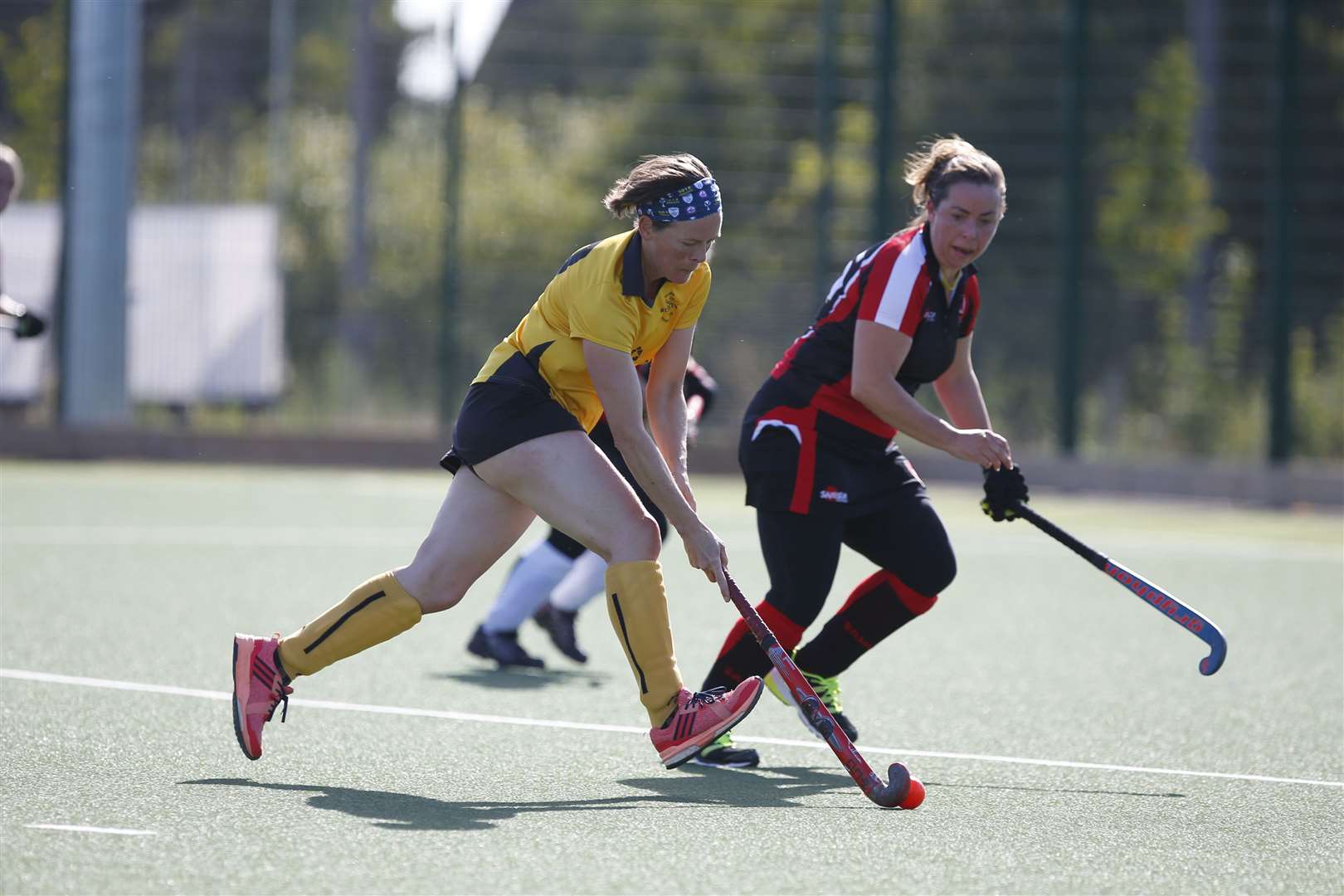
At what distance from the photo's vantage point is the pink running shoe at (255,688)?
487 cm

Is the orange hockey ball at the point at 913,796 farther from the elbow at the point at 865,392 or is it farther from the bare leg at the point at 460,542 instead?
the bare leg at the point at 460,542

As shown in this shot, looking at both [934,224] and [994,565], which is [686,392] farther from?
[994,565]

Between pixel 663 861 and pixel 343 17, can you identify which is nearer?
pixel 663 861

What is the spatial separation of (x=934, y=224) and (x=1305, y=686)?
2.72m

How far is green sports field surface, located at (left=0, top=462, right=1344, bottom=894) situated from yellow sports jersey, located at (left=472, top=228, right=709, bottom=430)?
1039 mm

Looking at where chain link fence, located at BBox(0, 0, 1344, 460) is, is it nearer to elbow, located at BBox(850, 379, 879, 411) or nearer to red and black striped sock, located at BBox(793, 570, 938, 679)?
red and black striped sock, located at BBox(793, 570, 938, 679)

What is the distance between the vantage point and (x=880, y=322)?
5.23 m

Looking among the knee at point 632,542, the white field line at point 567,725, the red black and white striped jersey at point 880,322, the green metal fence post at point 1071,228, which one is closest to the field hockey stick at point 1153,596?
the white field line at point 567,725

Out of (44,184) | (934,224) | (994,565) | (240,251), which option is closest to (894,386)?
(934,224)

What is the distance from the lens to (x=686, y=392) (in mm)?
7285

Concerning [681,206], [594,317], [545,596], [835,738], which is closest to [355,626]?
[594,317]

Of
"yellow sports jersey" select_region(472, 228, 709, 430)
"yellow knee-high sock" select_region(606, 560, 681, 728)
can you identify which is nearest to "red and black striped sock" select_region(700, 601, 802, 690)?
"yellow knee-high sock" select_region(606, 560, 681, 728)

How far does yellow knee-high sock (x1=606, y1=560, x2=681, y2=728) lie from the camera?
15.8 ft

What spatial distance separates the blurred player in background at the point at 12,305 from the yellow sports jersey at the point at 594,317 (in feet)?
7.50
